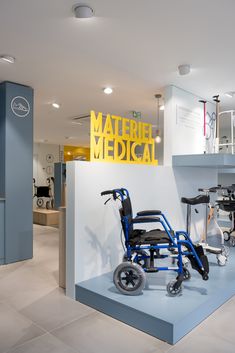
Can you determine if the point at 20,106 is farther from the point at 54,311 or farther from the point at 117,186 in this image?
the point at 54,311

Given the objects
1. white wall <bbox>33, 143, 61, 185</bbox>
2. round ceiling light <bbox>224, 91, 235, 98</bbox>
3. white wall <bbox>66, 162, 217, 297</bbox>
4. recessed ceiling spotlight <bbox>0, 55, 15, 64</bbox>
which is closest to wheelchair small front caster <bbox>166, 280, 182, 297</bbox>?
white wall <bbox>66, 162, 217, 297</bbox>

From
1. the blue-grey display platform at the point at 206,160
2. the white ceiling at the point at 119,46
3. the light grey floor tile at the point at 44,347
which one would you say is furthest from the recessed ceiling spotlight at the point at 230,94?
the light grey floor tile at the point at 44,347

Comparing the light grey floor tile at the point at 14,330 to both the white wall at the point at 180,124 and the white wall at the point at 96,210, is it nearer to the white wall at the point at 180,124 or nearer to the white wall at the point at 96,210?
the white wall at the point at 96,210

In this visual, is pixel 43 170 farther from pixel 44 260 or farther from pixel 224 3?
pixel 224 3

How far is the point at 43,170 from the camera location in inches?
535

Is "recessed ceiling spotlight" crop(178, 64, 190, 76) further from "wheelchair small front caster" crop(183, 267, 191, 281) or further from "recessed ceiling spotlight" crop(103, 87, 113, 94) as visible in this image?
"wheelchair small front caster" crop(183, 267, 191, 281)

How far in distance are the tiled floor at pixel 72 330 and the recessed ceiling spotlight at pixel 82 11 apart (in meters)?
2.79

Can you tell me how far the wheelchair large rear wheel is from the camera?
2.92 m

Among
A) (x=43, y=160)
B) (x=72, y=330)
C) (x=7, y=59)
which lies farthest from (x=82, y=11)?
(x=43, y=160)

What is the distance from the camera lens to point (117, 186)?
12.1 feet

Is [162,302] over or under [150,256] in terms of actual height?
under

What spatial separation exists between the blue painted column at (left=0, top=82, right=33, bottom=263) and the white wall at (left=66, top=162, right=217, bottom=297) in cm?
172

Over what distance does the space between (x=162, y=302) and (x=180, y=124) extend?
10.2 ft

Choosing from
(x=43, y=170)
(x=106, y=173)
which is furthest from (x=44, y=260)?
(x=43, y=170)
